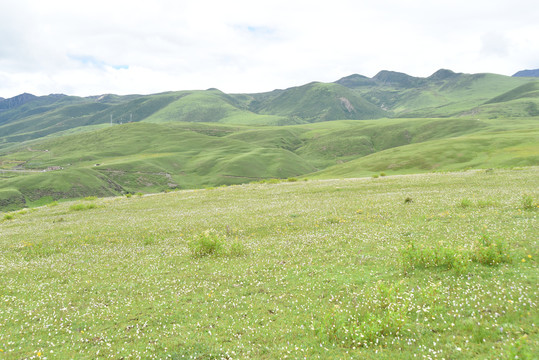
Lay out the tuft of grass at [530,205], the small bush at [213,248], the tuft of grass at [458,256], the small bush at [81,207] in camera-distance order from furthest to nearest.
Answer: the small bush at [81,207], the tuft of grass at [530,205], the small bush at [213,248], the tuft of grass at [458,256]

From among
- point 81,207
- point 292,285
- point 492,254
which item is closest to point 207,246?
point 292,285

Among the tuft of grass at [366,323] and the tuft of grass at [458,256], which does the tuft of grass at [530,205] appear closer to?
the tuft of grass at [458,256]

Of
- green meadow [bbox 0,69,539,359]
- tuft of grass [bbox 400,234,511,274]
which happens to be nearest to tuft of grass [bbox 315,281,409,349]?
green meadow [bbox 0,69,539,359]

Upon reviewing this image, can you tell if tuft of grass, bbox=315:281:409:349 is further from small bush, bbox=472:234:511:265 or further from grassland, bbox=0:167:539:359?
small bush, bbox=472:234:511:265

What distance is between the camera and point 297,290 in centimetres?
1220

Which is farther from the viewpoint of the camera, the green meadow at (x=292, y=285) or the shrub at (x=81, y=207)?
the shrub at (x=81, y=207)

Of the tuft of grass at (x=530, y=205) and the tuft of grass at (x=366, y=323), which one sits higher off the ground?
the tuft of grass at (x=530, y=205)

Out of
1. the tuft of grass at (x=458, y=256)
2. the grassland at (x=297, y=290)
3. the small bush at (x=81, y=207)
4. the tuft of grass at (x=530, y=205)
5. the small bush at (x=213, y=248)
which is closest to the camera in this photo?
the grassland at (x=297, y=290)

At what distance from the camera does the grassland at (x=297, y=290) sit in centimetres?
848

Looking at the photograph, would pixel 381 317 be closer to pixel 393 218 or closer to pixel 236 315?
pixel 236 315

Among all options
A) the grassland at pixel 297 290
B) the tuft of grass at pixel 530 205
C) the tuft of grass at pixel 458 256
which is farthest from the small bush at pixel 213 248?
the tuft of grass at pixel 530 205

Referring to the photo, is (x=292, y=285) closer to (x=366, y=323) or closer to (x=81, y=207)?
(x=366, y=323)

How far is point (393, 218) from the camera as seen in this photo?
21.9m

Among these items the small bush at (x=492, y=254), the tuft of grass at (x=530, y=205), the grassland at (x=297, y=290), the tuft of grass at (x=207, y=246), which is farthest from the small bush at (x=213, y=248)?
the tuft of grass at (x=530, y=205)
